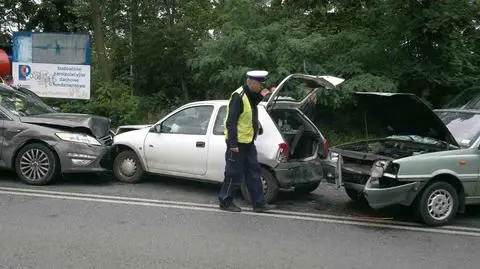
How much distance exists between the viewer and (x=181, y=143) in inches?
344

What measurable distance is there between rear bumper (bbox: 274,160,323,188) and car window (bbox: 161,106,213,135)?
134 cm

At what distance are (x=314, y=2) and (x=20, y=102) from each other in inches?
331

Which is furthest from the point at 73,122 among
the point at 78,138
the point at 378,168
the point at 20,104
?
the point at 378,168

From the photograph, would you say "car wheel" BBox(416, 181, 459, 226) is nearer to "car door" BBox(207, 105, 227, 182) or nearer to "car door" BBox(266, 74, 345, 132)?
"car door" BBox(266, 74, 345, 132)

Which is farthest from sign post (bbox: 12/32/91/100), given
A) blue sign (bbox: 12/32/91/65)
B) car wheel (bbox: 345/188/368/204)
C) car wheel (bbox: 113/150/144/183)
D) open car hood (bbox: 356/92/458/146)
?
open car hood (bbox: 356/92/458/146)

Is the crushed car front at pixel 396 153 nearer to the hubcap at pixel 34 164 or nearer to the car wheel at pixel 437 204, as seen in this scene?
→ the car wheel at pixel 437 204

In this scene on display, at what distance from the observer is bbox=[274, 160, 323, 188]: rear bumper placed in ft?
26.6

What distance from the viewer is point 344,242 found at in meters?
6.47

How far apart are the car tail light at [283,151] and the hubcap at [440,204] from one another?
1999 mm

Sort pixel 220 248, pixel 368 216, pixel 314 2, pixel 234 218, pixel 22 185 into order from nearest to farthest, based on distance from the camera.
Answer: pixel 220 248 < pixel 234 218 < pixel 368 216 < pixel 22 185 < pixel 314 2

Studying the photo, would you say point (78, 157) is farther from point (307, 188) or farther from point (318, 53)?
point (318, 53)

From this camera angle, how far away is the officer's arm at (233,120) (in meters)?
7.53

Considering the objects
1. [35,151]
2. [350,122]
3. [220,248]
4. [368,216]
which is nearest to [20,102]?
[35,151]

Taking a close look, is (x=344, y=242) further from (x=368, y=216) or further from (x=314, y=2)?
(x=314, y=2)
